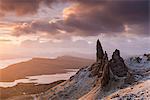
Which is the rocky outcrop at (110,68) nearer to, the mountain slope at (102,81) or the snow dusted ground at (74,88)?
the mountain slope at (102,81)

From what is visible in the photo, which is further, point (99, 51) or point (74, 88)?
point (99, 51)

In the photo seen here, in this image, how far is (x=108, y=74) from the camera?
284 feet

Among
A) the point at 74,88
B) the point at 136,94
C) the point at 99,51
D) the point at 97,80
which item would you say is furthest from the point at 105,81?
the point at 99,51

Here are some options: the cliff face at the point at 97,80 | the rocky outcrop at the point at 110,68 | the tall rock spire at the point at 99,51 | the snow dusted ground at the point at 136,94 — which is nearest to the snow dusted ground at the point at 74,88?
the cliff face at the point at 97,80

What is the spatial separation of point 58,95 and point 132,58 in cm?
3953

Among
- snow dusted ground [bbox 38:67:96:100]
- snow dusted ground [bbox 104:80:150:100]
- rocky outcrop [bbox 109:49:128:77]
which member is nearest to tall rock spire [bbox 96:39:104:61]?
snow dusted ground [bbox 38:67:96:100]

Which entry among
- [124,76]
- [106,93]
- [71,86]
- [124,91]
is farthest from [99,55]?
[124,91]

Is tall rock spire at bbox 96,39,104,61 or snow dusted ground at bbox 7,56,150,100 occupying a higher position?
tall rock spire at bbox 96,39,104,61

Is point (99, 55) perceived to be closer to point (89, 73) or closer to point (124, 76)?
point (89, 73)

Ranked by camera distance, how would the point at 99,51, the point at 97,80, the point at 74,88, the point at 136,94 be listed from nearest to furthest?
the point at 136,94 < the point at 97,80 < the point at 74,88 < the point at 99,51

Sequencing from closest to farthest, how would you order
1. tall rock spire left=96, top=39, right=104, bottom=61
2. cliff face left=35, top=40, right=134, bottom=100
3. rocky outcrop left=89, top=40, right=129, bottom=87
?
cliff face left=35, top=40, right=134, bottom=100
rocky outcrop left=89, top=40, right=129, bottom=87
tall rock spire left=96, top=39, right=104, bottom=61

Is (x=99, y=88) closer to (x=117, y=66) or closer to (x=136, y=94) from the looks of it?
(x=117, y=66)

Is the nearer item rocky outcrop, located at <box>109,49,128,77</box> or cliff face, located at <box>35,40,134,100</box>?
cliff face, located at <box>35,40,134,100</box>

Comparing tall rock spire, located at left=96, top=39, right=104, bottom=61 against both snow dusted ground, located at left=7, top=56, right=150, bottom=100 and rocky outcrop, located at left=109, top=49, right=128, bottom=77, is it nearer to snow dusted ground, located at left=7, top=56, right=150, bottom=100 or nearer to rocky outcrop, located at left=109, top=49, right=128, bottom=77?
snow dusted ground, located at left=7, top=56, right=150, bottom=100
